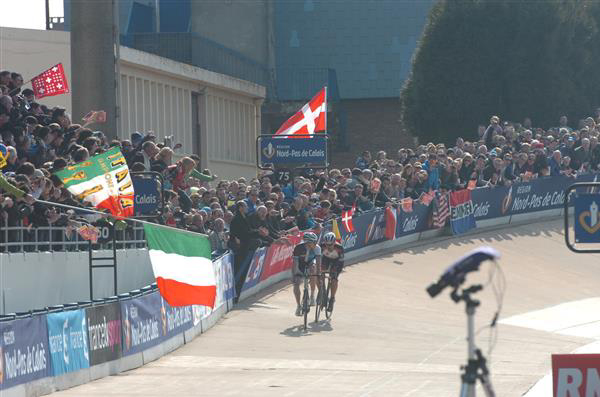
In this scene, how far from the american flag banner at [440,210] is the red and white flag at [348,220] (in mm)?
4454

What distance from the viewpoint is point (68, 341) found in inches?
640

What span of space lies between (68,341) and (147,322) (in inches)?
117

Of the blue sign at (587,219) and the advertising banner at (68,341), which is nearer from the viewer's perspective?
the blue sign at (587,219)

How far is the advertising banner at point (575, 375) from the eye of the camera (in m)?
11.8

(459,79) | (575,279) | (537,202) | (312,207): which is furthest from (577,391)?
(459,79)

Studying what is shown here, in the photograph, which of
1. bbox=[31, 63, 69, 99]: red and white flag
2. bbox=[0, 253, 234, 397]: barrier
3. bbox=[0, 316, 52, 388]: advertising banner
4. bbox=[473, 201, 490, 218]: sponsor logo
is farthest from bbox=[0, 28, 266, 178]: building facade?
bbox=[0, 316, 52, 388]: advertising banner

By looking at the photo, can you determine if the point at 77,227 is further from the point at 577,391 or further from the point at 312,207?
the point at 312,207

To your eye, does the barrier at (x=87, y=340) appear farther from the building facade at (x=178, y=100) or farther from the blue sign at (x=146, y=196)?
the building facade at (x=178, y=100)

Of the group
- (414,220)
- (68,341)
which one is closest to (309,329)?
(68,341)

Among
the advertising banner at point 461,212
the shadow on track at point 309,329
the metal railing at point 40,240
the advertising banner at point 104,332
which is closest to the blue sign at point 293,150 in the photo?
the shadow on track at point 309,329

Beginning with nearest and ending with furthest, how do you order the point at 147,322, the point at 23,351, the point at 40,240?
the point at 23,351, the point at 40,240, the point at 147,322

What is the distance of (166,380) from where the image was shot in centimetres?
1753

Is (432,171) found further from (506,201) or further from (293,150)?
(293,150)

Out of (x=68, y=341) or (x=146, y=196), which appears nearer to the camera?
(x=68, y=341)
